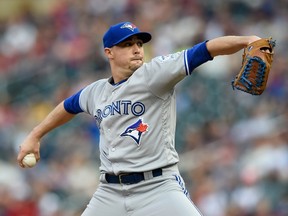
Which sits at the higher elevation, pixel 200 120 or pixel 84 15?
pixel 84 15

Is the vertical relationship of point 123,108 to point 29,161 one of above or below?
above

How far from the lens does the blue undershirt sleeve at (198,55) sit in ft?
16.4

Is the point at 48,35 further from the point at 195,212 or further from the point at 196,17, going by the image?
the point at 195,212

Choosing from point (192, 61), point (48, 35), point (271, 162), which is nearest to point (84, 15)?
point (48, 35)

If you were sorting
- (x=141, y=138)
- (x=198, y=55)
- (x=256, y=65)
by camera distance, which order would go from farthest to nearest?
(x=141, y=138) < (x=198, y=55) < (x=256, y=65)

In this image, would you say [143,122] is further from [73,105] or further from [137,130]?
[73,105]

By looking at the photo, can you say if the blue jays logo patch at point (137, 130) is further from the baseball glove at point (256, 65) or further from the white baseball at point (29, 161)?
the white baseball at point (29, 161)

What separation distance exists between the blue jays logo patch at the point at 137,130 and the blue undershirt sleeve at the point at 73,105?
0.72 meters

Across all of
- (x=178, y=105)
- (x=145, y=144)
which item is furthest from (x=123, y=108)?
(x=178, y=105)

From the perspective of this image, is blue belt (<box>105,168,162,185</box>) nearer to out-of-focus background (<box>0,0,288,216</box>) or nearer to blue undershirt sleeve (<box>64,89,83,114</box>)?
blue undershirt sleeve (<box>64,89,83,114</box>)

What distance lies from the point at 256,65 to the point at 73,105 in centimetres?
167

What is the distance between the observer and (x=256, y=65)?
4.82 m

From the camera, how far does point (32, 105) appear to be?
1246cm

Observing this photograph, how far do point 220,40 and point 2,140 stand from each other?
7.52m
